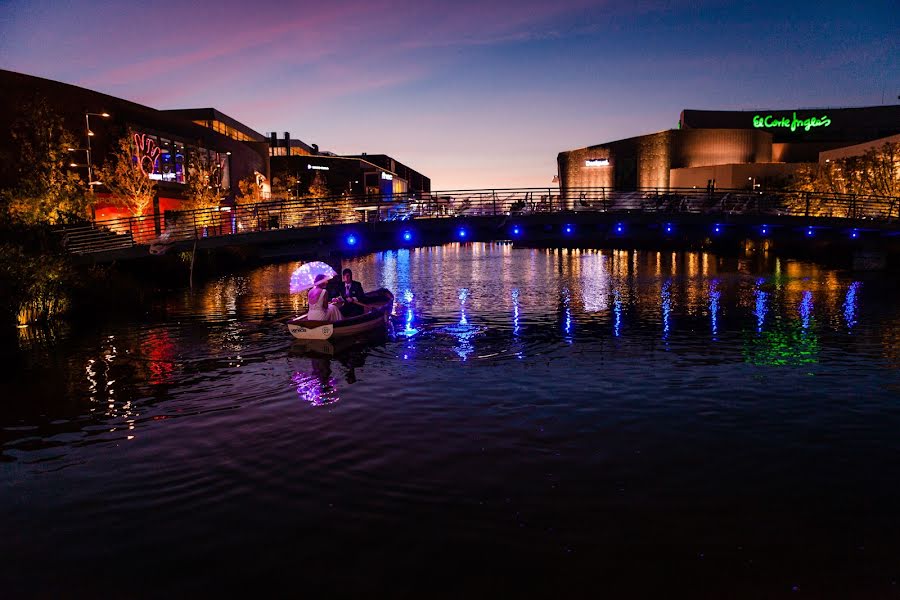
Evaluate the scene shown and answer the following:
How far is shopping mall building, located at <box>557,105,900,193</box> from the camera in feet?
327

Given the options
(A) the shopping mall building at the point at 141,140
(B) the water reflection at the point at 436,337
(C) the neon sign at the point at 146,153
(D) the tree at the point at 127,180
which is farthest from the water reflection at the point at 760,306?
(C) the neon sign at the point at 146,153

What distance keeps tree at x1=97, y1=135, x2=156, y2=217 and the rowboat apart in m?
31.9

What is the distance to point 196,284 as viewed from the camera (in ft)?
165

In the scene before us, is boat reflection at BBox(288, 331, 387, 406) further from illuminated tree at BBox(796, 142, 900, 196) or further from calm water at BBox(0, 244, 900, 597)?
illuminated tree at BBox(796, 142, 900, 196)

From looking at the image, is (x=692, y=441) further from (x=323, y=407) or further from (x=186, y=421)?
(x=186, y=421)

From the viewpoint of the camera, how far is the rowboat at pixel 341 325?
24.7 m

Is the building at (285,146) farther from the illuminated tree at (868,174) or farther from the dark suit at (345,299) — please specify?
the dark suit at (345,299)

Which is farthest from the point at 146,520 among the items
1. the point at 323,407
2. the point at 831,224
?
the point at 831,224

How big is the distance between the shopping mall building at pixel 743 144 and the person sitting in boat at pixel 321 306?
83.8 meters

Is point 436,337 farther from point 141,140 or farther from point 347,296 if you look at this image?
point 141,140

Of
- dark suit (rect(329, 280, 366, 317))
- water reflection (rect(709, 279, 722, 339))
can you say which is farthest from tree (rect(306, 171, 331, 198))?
dark suit (rect(329, 280, 366, 317))

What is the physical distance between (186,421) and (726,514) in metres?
11.4

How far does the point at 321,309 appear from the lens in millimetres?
24766

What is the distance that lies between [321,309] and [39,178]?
26379 mm
